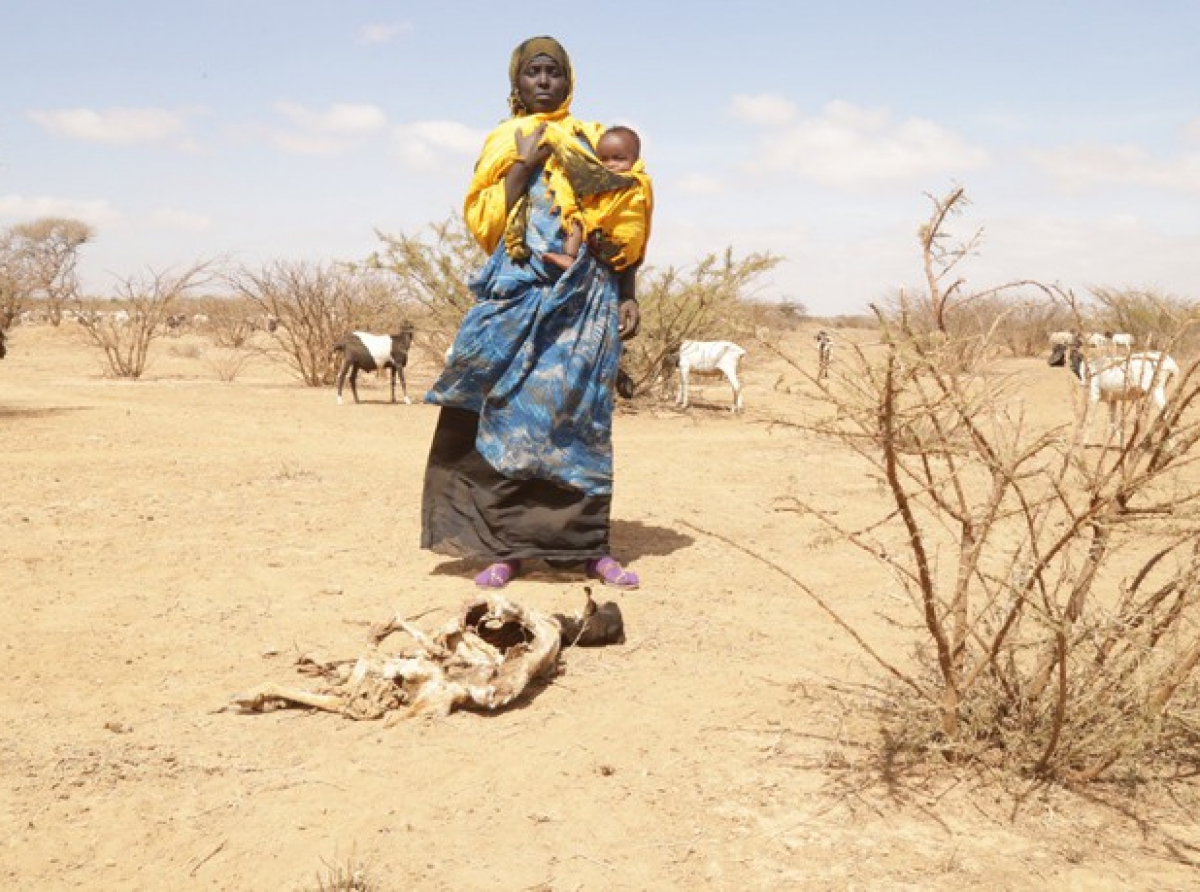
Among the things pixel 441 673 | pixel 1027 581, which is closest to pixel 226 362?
pixel 441 673

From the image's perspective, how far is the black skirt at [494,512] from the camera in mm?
4434

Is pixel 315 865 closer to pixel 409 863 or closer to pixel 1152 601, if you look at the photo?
pixel 409 863

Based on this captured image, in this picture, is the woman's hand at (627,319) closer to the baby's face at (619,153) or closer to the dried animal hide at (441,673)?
the baby's face at (619,153)

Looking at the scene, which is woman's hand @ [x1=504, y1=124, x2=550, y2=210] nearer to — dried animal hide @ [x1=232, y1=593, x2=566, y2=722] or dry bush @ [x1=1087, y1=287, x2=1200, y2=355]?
dried animal hide @ [x1=232, y1=593, x2=566, y2=722]

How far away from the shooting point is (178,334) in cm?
3005

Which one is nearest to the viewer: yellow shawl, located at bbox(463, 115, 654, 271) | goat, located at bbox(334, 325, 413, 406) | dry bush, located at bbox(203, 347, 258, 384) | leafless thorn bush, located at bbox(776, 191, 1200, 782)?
leafless thorn bush, located at bbox(776, 191, 1200, 782)

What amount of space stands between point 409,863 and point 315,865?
19 cm

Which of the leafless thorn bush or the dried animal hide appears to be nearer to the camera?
the leafless thorn bush

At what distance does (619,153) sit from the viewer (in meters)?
4.39

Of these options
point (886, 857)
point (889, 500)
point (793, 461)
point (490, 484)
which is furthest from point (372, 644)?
point (793, 461)

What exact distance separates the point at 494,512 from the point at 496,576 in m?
0.25

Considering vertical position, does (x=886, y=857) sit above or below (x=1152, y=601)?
below

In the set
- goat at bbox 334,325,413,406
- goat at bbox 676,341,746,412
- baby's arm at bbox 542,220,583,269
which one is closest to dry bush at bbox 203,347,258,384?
goat at bbox 334,325,413,406

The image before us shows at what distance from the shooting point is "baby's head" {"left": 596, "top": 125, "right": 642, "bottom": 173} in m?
4.38
